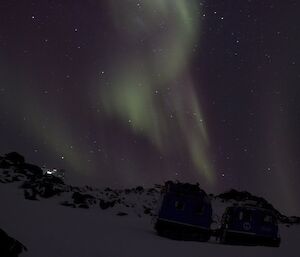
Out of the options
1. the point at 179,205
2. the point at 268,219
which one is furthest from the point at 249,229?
the point at 179,205

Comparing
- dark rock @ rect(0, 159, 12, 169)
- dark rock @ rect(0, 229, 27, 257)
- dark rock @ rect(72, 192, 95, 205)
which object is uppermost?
dark rock @ rect(0, 159, 12, 169)

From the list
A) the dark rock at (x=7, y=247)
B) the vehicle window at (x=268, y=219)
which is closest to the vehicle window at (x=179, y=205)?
the vehicle window at (x=268, y=219)

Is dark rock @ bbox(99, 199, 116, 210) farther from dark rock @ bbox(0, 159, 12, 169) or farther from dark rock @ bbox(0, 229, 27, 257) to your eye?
dark rock @ bbox(0, 229, 27, 257)

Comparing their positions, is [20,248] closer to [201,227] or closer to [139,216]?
[201,227]

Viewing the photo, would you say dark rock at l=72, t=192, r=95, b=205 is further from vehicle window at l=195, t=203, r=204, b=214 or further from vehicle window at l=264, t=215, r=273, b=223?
vehicle window at l=264, t=215, r=273, b=223

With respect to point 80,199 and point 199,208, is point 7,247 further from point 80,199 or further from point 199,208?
point 80,199

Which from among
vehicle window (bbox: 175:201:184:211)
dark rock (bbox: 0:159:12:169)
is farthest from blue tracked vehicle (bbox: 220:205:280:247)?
dark rock (bbox: 0:159:12:169)

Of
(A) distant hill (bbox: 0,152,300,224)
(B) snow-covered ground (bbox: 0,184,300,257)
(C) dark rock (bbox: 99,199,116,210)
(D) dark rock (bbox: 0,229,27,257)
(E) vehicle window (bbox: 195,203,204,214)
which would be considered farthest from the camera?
(C) dark rock (bbox: 99,199,116,210)

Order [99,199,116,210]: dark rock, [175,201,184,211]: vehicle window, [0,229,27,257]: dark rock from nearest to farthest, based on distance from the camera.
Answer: [0,229,27,257]: dark rock
[175,201,184,211]: vehicle window
[99,199,116,210]: dark rock

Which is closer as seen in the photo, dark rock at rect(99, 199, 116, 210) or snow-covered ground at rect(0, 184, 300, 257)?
snow-covered ground at rect(0, 184, 300, 257)

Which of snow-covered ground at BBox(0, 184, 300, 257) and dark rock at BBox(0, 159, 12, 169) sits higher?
dark rock at BBox(0, 159, 12, 169)

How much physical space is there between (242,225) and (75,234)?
1095 cm

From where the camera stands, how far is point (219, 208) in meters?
48.9

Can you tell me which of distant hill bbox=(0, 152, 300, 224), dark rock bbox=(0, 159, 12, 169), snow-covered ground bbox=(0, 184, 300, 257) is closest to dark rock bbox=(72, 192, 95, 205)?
distant hill bbox=(0, 152, 300, 224)
